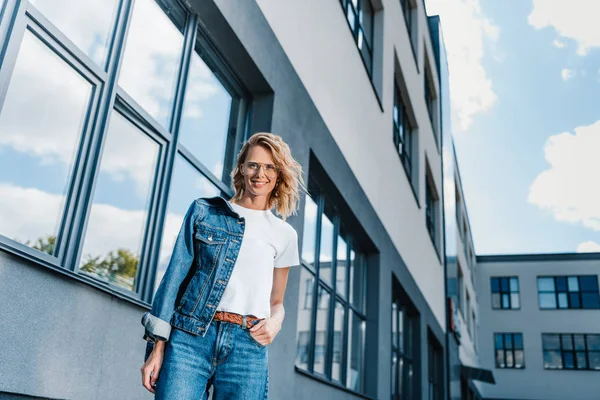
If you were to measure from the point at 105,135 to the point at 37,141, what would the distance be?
0.45 meters

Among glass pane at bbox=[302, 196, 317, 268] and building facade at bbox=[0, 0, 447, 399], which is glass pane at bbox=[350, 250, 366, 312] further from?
glass pane at bbox=[302, 196, 317, 268]

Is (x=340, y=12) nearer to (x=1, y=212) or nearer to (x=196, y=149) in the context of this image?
(x=196, y=149)

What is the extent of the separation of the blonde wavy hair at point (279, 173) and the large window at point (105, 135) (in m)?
0.89

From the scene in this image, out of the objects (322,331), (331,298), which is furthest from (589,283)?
(322,331)

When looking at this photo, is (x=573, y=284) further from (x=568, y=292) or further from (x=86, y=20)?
(x=86, y=20)

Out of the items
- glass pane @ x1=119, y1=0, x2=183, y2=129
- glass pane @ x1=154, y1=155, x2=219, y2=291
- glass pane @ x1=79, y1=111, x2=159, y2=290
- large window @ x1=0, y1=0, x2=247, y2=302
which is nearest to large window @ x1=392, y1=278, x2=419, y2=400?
glass pane @ x1=154, y1=155, x2=219, y2=291

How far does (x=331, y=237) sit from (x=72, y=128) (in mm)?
4815

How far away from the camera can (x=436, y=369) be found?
16.0 meters

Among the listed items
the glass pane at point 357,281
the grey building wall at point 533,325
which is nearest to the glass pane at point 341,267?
the glass pane at point 357,281

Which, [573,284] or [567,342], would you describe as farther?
[573,284]

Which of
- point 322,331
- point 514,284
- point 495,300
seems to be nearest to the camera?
point 322,331

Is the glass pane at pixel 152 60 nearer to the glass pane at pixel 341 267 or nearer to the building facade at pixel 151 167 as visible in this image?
the building facade at pixel 151 167

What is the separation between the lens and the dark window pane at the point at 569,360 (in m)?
31.5

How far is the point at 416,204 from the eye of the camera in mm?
12836
